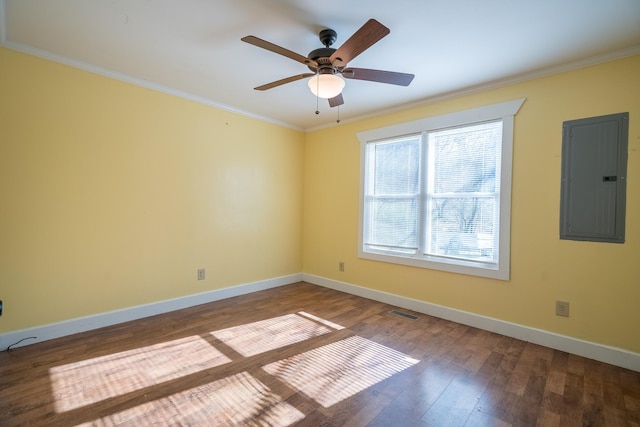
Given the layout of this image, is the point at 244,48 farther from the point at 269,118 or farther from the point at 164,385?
the point at 164,385

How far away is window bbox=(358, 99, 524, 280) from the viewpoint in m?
2.91

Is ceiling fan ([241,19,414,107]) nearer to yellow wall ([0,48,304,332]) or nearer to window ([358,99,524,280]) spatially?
window ([358,99,524,280])

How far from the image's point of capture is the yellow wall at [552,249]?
7.39 ft

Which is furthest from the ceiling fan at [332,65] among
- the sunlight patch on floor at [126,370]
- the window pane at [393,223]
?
the sunlight patch on floor at [126,370]

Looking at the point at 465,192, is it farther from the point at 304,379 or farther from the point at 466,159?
the point at 304,379

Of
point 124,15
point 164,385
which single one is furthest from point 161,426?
point 124,15

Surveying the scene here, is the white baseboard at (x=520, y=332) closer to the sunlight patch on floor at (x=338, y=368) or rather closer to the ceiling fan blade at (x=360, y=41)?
the sunlight patch on floor at (x=338, y=368)

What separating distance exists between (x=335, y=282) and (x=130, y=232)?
2756 mm

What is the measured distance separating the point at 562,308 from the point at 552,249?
0.53 meters

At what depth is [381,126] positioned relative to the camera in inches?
151

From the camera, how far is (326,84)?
81.9 inches

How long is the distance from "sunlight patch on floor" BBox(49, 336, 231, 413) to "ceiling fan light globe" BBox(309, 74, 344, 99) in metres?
2.25

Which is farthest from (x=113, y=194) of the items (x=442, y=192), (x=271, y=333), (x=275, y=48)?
(x=442, y=192)

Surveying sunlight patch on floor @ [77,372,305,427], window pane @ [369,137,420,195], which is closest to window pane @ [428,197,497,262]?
window pane @ [369,137,420,195]
